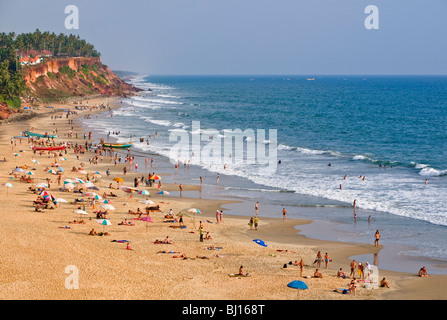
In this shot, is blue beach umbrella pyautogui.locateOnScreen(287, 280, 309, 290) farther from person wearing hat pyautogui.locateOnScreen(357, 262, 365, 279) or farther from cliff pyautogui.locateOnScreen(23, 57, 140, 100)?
cliff pyautogui.locateOnScreen(23, 57, 140, 100)

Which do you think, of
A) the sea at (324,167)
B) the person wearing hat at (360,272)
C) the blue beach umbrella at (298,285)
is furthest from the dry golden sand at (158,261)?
the sea at (324,167)

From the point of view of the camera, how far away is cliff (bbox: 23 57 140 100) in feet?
403

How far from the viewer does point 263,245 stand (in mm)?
28609

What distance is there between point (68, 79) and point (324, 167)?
4385 inches

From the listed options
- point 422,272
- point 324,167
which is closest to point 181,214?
point 422,272

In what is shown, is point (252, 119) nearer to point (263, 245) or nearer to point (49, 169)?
point (49, 169)

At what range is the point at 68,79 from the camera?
490ft

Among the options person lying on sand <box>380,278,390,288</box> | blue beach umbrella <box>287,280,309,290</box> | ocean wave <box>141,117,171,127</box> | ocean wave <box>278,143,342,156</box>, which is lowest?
person lying on sand <box>380,278,390,288</box>

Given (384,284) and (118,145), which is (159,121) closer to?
(118,145)

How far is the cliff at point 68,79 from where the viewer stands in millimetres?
122938

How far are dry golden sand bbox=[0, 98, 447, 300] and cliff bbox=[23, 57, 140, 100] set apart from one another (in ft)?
301

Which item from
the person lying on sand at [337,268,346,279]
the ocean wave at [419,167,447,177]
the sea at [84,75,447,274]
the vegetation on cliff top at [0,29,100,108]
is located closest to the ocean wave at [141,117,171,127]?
the sea at [84,75,447,274]
